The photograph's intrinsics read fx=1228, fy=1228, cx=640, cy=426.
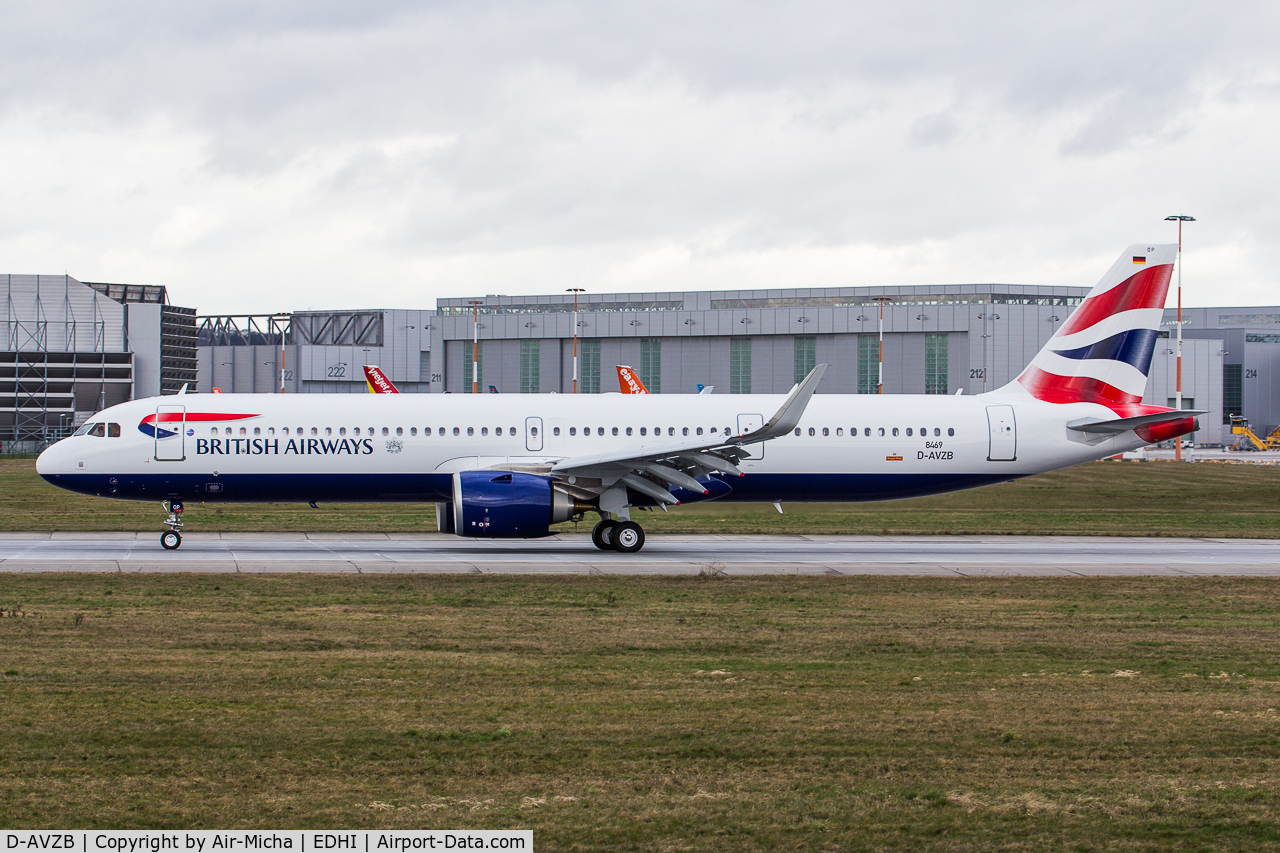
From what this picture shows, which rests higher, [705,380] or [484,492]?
[705,380]

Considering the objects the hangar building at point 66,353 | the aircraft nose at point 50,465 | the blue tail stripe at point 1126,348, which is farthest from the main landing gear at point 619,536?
the hangar building at point 66,353

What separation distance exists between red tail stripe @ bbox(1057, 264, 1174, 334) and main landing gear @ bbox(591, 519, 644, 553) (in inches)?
480

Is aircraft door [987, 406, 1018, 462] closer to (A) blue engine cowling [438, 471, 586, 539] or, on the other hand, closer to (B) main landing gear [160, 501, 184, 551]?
(A) blue engine cowling [438, 471, 586, 539]

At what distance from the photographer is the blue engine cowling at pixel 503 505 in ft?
82.7

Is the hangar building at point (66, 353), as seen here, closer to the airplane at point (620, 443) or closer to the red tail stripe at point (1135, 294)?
the airplane at point (620, 443)

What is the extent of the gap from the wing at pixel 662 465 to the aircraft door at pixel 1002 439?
6036 mm

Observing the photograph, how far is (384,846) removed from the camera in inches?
296

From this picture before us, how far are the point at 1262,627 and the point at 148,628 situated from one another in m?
14.8

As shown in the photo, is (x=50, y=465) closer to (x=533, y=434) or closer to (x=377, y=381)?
(x=533, y=434)

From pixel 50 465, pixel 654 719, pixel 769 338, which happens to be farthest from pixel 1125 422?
pixel 769 338

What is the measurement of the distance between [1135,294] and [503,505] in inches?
662

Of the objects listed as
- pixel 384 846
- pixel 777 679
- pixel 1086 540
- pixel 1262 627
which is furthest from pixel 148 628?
pixel 1086 540

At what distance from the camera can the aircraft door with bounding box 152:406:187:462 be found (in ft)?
88.8

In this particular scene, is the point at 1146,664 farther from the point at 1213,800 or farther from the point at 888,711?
the point at 1213,800
